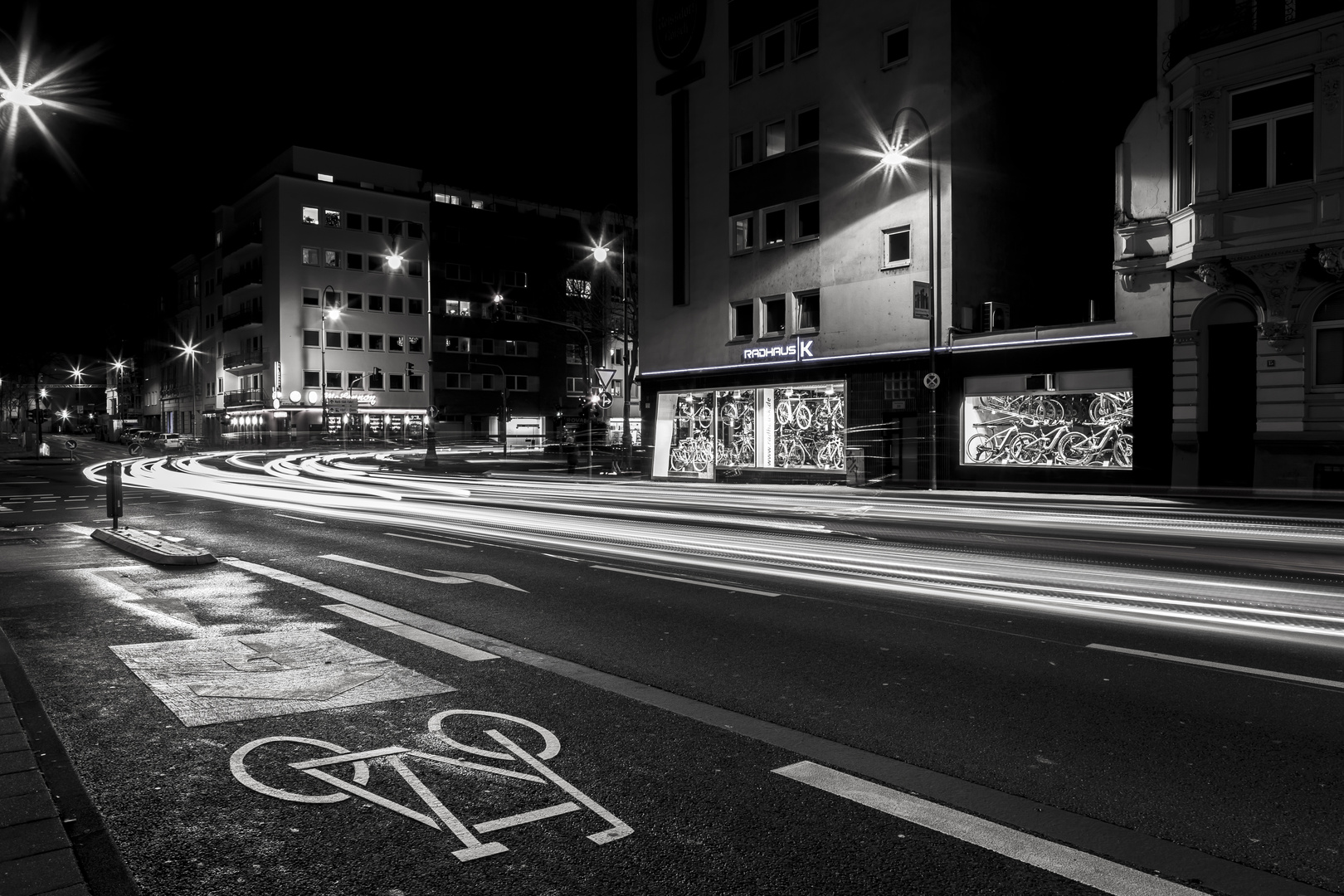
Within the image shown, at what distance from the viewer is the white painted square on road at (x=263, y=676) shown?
577 cm

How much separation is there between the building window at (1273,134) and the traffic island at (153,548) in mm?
21643

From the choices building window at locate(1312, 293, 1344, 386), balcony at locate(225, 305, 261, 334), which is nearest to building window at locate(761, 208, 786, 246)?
building window at locate(1312, 293, 1344, 386)

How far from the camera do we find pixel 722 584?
10547mm

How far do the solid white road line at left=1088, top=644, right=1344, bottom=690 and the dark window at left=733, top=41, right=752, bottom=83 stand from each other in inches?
1120

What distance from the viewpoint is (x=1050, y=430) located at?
24594 millimetres

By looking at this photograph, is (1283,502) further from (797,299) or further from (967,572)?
(797,299)

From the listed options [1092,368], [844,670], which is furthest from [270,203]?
[844,670]

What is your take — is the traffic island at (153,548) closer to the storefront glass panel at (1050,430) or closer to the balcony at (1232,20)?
the storefront glass panel at (1050,430)

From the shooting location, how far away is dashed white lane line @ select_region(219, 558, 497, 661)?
23.9 ft

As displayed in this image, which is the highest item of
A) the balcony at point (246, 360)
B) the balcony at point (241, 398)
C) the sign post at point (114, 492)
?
the balcony at point (246, 360)

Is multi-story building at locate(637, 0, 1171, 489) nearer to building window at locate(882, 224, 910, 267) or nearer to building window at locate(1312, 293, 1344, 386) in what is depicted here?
building window at locate(882, 224, 910, 267)

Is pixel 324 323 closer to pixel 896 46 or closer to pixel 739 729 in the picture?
Answer: pixel 896 46

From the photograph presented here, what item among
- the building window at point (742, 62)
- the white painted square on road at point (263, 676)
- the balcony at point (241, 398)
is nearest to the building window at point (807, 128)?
the building window at point (742, 62)

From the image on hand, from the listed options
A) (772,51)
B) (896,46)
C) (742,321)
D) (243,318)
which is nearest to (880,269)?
(742,321)
